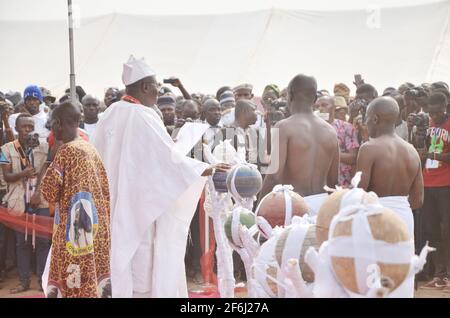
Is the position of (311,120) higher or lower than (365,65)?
lower

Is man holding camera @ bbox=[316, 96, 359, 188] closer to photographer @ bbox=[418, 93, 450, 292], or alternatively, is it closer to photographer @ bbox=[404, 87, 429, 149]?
photographer @ bbox=[404, 87, 429, 149]

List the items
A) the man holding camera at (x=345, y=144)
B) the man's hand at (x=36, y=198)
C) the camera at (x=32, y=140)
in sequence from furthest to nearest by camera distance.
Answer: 1. the camera at (x=32, y=140)
2. the man holding camera at (x=345, y=144)
3. the man's hand at (x=36, y=198)

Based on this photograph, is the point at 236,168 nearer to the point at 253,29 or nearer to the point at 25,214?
the point at 25,214

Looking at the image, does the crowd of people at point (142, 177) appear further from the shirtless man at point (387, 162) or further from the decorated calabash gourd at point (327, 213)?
the decorated calabash gourd at point (327, 213)

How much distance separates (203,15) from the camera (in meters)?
22.1

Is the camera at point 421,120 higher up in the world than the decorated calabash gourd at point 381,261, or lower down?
higher up

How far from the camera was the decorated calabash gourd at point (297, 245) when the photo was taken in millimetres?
4207

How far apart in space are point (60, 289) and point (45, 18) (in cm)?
1799

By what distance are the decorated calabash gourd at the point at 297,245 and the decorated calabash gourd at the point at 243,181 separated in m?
1.70

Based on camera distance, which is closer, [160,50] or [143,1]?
[160,50]

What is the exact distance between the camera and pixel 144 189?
20.9 feet

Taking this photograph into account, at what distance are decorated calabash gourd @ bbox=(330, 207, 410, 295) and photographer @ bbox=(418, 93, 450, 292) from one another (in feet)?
18.8

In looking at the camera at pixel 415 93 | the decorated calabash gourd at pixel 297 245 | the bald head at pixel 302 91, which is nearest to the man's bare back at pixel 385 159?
the bald head at pixel 302 91
